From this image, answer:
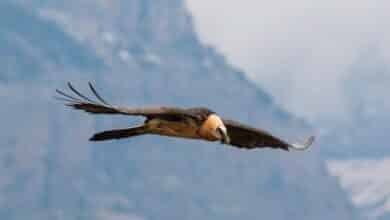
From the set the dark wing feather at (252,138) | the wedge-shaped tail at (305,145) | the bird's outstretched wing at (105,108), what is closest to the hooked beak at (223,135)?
the bird's outstretched wing at (105,108)

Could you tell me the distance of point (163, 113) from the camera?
16.4 metres

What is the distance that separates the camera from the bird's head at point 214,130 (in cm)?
1608

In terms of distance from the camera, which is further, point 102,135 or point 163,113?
point 102,135

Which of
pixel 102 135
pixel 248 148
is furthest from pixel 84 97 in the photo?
pixel 248 148

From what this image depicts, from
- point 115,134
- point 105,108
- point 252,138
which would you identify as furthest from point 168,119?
point 252,138

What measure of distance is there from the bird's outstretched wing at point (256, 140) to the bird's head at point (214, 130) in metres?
1.80

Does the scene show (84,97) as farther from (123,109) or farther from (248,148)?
(248,148)

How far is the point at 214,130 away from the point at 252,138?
2677mm

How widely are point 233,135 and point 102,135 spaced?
135cm

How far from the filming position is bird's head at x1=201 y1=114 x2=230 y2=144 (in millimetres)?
16078

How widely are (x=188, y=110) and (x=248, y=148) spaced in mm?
2441

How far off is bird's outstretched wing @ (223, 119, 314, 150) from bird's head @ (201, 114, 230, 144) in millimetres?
1796

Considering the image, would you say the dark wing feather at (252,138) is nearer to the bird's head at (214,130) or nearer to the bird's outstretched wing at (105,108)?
the bird's outstretched wing at (105,108)

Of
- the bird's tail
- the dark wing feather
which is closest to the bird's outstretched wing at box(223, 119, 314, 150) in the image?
the dark wing feather
